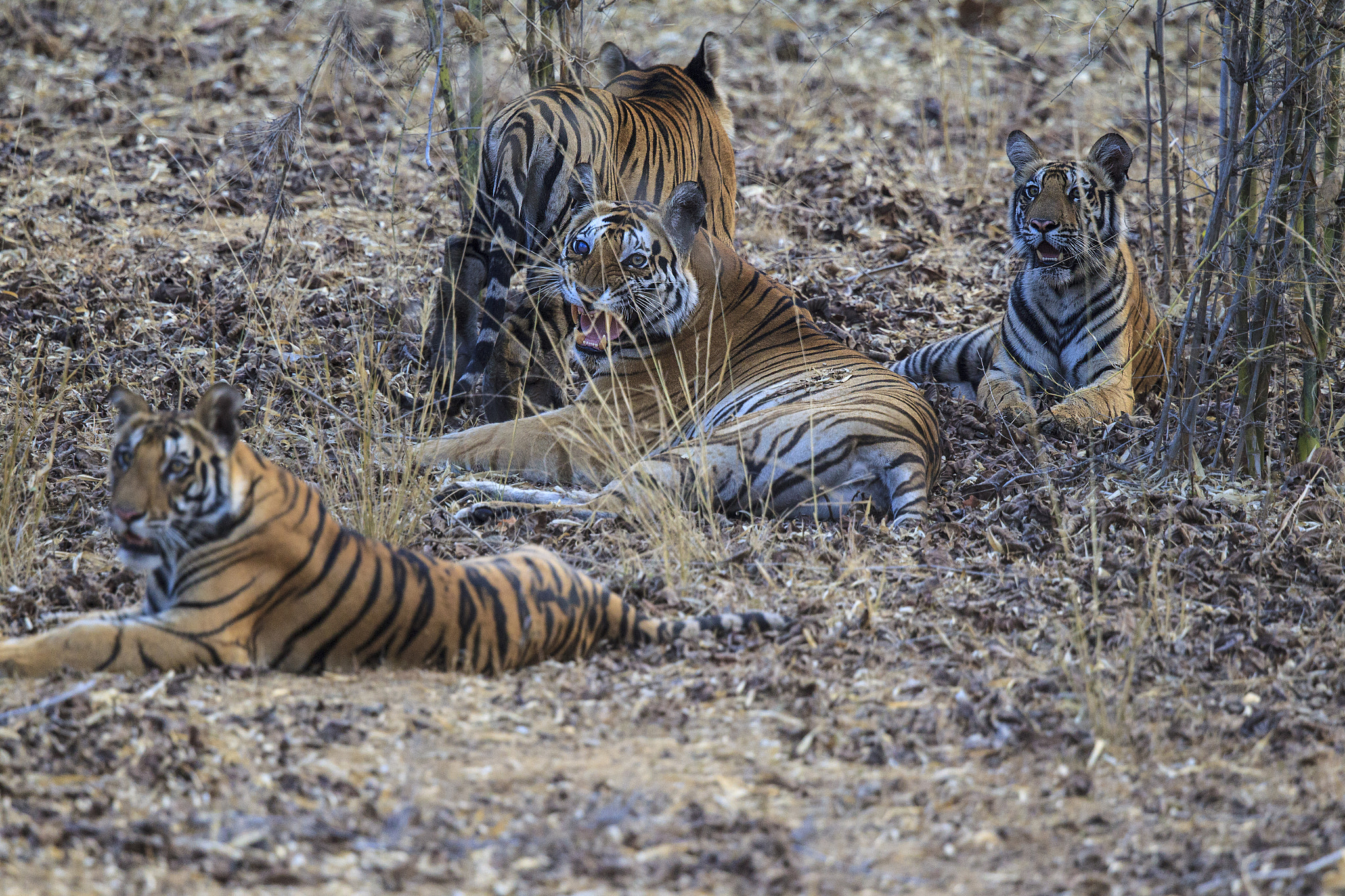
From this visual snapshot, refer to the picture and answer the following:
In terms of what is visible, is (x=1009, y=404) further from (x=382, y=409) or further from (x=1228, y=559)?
(x=382, y=409)

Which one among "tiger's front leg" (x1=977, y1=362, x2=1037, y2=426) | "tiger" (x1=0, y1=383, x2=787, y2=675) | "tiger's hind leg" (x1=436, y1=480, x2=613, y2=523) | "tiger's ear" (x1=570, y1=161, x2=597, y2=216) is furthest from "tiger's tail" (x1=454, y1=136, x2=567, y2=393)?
"tiger" (x1=0, y1=383, x2=787, y2=675)

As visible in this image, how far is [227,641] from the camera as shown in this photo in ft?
11.0

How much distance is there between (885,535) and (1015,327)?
2106 mm

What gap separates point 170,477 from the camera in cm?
328

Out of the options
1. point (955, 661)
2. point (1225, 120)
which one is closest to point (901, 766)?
point (955, 661)

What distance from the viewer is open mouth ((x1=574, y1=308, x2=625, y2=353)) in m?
5.54

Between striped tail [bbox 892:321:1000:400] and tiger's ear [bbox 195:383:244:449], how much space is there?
3.93 m

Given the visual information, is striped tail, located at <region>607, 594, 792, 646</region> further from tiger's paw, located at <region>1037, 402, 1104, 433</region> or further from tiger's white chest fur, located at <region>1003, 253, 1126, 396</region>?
tiger's white chest fur, located at <region>1003, 253, 1126, 396</region>

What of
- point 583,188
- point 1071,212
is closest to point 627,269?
point 583,188

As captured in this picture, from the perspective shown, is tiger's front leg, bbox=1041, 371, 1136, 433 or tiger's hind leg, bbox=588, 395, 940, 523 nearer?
tiger's hind leg, bbox=588, 395, 940, 523

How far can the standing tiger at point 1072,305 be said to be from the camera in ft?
19.6

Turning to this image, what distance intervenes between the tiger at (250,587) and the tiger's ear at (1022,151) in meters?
3.77

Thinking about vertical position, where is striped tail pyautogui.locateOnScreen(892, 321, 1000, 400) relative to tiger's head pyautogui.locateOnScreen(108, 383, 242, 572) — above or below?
below

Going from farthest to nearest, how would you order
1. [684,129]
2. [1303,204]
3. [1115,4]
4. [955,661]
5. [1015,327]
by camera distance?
[1115,4] < [684,129] < [1015,327] < [1303,204] < [955,661]
